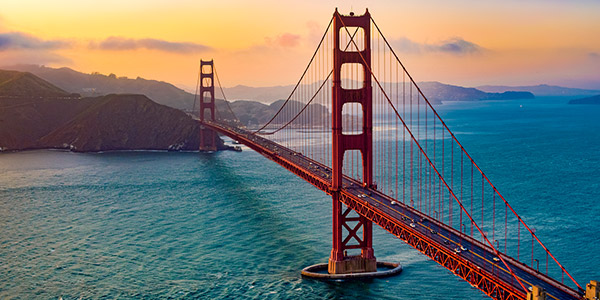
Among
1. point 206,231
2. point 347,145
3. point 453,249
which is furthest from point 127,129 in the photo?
point 453,249

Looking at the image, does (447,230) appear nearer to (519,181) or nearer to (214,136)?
(519,181)

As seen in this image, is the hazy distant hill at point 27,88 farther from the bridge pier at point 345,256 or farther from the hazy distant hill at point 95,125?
the bridge pier at point 345,256

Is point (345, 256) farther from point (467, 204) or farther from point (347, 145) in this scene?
point (467, 204)

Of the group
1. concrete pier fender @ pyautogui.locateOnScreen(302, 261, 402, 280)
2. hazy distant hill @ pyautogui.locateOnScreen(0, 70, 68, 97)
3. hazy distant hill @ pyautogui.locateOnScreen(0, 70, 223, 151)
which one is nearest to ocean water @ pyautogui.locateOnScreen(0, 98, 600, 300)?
concrete pier fender @ pyautogui.locateOnScreen(302, 261, 402, 280)

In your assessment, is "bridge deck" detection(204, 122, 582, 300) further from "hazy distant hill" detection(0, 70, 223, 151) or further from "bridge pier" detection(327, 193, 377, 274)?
"hazy distant hill" detection(0, 70, 223, 151)

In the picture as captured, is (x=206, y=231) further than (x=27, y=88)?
No

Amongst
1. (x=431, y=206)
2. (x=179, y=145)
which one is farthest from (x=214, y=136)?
(x=431, y=206)

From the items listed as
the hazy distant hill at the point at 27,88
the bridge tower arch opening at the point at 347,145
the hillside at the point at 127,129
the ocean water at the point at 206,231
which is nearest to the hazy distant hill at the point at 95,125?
the hillside at the point at 127,129
